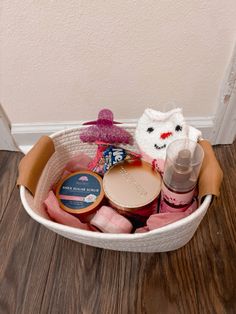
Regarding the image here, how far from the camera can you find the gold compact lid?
464 millimetres

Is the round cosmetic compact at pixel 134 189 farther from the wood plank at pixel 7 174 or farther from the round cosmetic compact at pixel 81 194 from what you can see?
the wood plank at pixel 7 174

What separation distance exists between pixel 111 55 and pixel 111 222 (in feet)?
1.28

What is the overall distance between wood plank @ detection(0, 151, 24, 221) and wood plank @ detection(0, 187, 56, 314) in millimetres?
33

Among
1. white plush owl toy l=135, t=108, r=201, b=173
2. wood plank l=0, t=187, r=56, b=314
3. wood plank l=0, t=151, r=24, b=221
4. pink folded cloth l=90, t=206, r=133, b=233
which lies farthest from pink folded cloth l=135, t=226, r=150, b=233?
wood plank l=0, t=151, r=24, b=221

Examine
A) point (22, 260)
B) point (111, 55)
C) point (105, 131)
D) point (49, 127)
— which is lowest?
point (22, 260)

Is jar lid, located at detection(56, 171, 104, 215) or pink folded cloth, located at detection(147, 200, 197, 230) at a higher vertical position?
pink folded cloth, located at detection(147, 200, 197, 230)

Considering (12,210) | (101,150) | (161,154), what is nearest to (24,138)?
(12,210)

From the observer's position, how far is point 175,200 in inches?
16.9

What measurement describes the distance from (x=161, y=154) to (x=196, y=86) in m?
0.28

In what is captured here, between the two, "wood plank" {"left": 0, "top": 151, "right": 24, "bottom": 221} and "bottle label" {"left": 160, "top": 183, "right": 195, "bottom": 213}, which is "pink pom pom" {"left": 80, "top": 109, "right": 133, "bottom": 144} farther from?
"wood plank" {"left": 0, "top": 151, "right": 24, "bottom": 221}

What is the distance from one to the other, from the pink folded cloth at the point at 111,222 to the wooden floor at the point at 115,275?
0.55 feet

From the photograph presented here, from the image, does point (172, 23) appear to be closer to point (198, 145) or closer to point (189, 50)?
point (189, 50)

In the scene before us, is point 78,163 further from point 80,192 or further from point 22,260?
point 22,260

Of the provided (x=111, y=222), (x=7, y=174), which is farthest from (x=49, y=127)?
(x=111, y=222)
